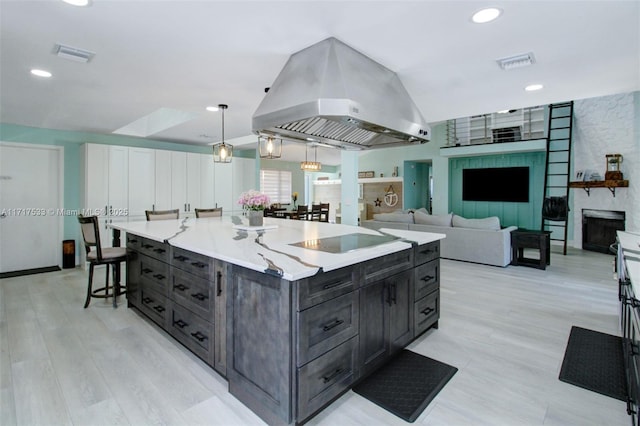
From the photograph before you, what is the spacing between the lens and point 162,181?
6230 millimetres

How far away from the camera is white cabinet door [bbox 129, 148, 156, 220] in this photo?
19.1 ft

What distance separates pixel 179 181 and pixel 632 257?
6.67 meters

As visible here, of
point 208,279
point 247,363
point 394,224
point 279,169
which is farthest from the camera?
point 279,169

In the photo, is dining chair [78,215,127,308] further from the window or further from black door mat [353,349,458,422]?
the window

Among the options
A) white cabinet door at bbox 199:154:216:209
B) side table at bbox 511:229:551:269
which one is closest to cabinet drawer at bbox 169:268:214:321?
white cabinet door at bbox 199:154:216:209

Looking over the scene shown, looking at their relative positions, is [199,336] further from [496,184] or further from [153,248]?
[496,184]

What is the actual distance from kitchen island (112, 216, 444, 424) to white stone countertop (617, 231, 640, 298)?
4.01ft

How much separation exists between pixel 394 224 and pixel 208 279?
16.0ft

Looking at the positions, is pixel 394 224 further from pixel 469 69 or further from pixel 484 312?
pixel 469 69

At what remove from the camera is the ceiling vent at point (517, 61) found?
264 cm

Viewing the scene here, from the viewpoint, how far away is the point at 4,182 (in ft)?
16.7

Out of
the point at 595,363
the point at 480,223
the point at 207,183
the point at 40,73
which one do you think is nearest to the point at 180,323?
the point at 40,73

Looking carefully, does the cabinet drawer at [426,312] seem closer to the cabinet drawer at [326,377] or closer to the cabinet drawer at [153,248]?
the cabinet drawer at [326,377]

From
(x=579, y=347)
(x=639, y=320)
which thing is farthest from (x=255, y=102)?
(x=579, y=347)
